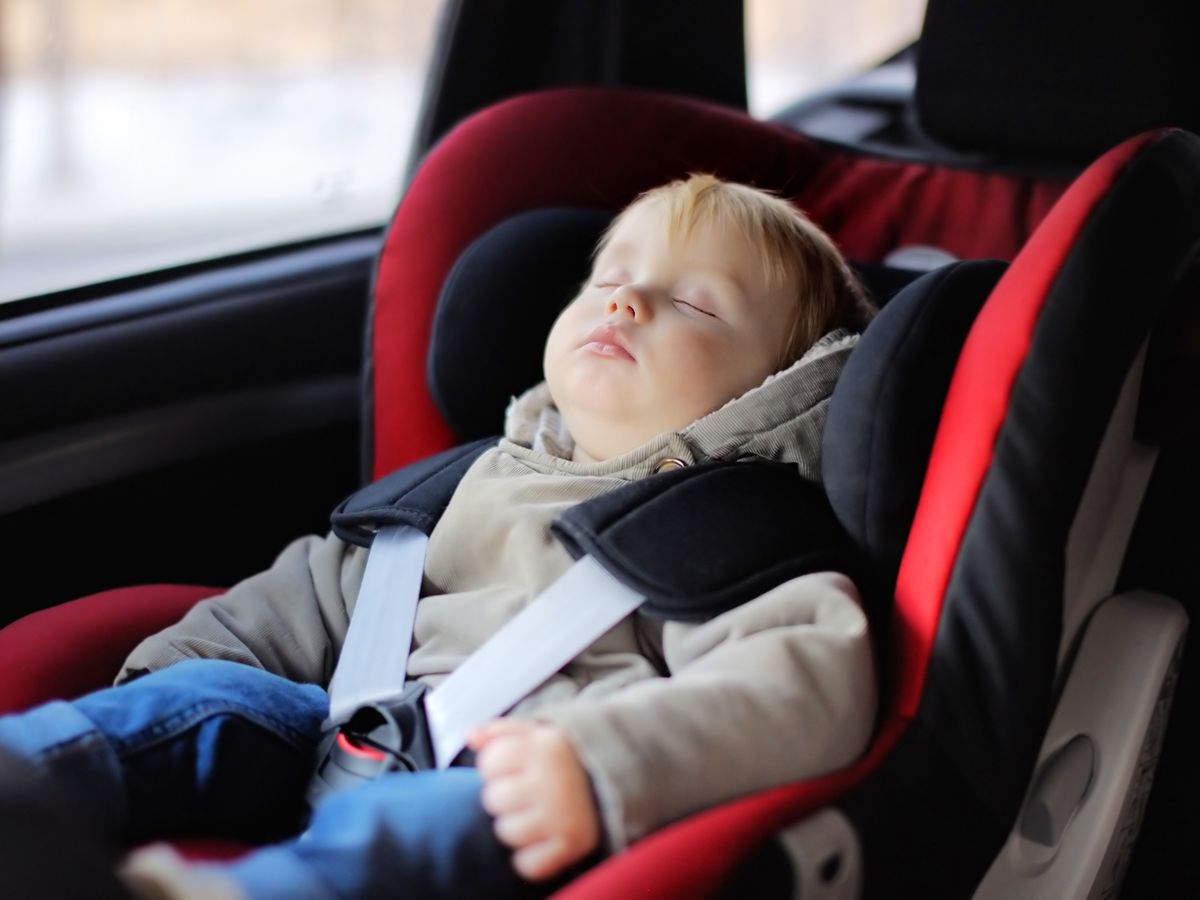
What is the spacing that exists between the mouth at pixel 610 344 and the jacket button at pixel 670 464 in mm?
94

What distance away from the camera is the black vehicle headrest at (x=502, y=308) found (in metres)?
1.36

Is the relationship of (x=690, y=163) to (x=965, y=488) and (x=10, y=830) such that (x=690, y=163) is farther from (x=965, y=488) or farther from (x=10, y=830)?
(x=10, y=830)

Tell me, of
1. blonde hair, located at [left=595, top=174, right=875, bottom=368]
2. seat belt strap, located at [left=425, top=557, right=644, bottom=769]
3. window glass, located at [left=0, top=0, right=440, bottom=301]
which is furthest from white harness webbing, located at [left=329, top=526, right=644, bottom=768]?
window glass, located at [left=0, top=0, right=440, bottom=301]

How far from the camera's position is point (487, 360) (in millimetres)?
1356

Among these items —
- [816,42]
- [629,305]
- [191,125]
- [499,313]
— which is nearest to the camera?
[629,305]

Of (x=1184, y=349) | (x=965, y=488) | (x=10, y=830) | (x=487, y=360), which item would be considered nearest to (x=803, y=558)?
(x=965, y=488)

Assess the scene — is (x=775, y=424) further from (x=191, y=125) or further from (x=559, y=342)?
(x=191, y=125)

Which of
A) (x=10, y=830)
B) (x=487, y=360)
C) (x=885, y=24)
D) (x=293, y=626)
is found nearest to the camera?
(x=10, y=830)

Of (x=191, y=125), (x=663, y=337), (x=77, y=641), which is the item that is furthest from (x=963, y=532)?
(x=191, y=125)

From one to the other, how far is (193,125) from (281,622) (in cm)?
94

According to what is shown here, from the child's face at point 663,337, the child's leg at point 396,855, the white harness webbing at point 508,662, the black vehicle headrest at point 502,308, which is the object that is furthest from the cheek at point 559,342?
the child's leg at point 396,855

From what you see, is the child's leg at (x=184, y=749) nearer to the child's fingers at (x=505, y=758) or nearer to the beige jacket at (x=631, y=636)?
the beige jacket at (x=631, y=636)

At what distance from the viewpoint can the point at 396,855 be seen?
845 mm

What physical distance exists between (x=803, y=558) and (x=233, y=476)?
830 millimetres
